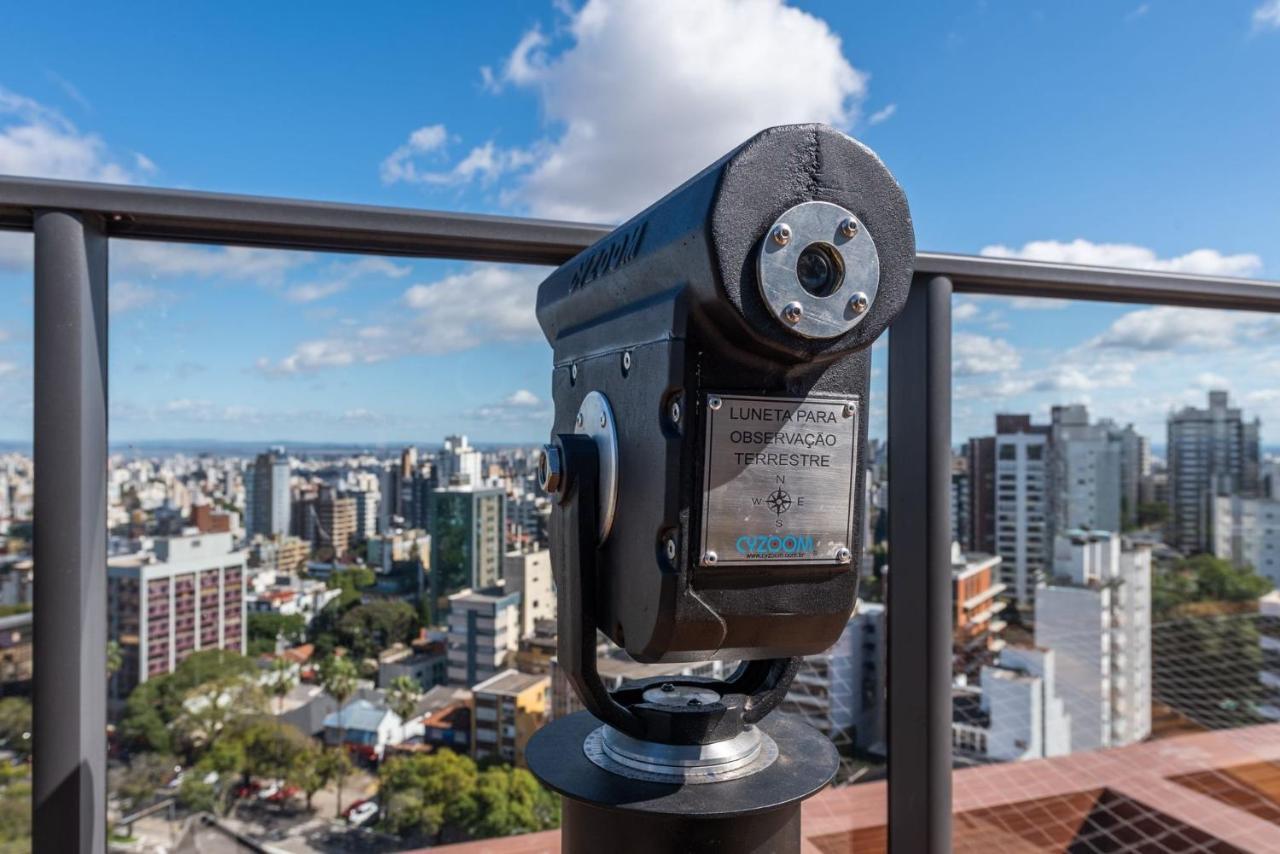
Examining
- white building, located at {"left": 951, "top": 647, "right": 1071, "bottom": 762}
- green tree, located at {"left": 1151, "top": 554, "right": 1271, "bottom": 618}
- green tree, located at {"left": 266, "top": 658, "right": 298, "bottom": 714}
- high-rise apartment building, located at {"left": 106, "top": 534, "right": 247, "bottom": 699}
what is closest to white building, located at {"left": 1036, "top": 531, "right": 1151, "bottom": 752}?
white building, located at {"left": 951, "top": 647, "right": 1071, "bottom": 762}

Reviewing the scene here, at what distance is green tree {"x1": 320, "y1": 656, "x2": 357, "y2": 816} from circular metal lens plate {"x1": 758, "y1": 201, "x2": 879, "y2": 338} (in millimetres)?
961

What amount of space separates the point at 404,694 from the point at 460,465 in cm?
39

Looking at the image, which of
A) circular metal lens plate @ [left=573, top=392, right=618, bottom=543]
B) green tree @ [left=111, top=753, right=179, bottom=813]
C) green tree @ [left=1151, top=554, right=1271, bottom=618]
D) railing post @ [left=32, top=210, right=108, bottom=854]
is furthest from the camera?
green tree @ [left=1151, top=554, right=1271, bottom=618]

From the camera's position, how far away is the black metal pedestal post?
65 cm

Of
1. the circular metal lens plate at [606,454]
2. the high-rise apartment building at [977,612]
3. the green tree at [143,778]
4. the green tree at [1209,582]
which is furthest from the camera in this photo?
the green tree at [1209,582]

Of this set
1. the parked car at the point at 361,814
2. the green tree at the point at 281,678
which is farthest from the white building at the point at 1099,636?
the green tree at the point at 281,678

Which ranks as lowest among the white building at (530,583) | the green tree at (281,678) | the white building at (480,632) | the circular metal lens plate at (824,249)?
the green tree at (281,678)

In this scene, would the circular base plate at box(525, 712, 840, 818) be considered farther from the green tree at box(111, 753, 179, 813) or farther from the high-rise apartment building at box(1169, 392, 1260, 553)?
the high-rise apartment building at box(1169, 392, 1260, 553)

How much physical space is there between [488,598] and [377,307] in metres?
0.62

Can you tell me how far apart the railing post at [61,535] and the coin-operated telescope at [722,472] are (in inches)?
20.1

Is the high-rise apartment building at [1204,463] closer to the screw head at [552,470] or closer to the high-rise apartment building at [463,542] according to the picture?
the high-rise apartment building at [463,542]

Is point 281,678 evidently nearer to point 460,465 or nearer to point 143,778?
point 143,778

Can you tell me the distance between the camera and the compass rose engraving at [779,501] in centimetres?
62

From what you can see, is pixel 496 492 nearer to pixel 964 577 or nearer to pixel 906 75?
pixel 964 577
